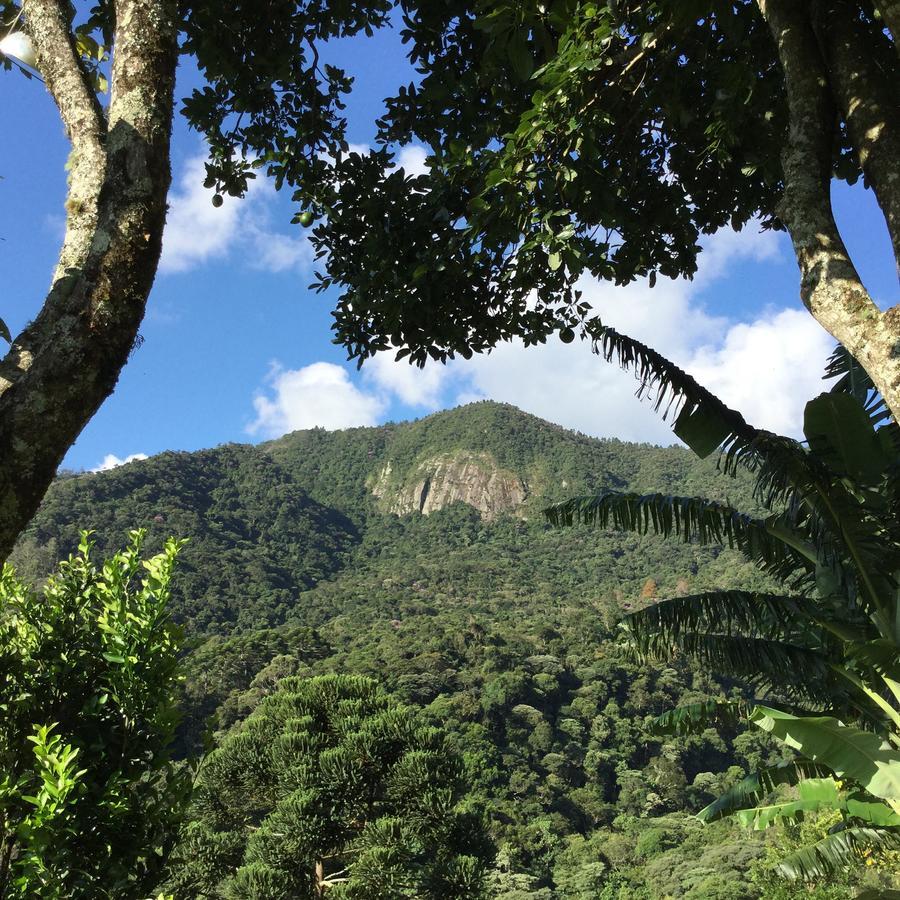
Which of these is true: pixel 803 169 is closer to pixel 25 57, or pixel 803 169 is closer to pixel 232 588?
pixel 25 57

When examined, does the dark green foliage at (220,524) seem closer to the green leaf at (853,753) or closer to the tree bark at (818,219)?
the green leaf at (853,753)

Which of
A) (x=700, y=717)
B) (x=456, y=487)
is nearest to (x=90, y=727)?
(x=700, y=717)

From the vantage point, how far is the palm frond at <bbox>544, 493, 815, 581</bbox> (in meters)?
5.93

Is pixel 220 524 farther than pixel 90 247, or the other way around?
pixel 220 524

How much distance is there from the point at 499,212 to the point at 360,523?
139752mm

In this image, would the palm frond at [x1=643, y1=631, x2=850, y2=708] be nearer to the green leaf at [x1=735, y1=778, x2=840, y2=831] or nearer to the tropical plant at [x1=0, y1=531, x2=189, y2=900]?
the green leaf at [x1=735, y1=778, x2=840, y2=831]

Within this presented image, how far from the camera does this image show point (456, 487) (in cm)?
14838

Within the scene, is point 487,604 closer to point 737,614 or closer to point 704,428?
point 737,614

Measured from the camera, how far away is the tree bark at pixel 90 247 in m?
1.58

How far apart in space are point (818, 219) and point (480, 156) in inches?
67.6

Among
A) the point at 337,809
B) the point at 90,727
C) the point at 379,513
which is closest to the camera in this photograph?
the point at 90,727

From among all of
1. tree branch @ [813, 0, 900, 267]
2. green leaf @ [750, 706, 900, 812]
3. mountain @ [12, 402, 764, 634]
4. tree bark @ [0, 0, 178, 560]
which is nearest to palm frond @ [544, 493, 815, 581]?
green leaf @ [750, 706, 900, 812]

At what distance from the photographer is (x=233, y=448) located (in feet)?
480

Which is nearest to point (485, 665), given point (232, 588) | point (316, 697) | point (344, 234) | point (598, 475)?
point (232, 588)
